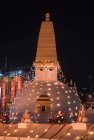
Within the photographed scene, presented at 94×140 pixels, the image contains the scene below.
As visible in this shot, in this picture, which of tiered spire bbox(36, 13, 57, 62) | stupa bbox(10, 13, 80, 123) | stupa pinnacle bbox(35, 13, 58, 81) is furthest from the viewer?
tiered spire bbox(36, 13, 57, 62)

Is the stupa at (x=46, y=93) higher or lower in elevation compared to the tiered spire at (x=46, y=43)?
lower

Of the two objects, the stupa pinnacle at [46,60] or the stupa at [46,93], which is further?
the stupa pinnacle at [46,60]

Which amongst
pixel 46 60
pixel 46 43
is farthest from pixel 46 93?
pixel 46 43

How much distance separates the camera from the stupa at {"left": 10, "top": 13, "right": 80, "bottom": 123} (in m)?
54.8

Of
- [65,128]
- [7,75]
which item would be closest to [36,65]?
[65,128]

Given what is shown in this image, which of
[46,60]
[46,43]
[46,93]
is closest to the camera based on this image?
[46,93]

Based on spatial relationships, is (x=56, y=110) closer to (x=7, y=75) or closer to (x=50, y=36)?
(x=50, y=36)

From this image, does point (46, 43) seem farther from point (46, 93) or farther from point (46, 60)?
point (46, 93)

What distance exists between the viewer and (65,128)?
37.2m

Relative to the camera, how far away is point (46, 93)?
57719 mm

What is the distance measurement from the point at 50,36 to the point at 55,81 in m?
7.29

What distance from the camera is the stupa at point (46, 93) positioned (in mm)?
54750

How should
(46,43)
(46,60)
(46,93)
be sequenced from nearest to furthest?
A: (46,93) → (46,60) → (46,43)

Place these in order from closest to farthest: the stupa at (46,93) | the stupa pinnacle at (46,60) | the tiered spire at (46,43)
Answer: the stupa at (46,93) → the stupa pinnacle at (46,60) → the tiered spire at (46,43)
